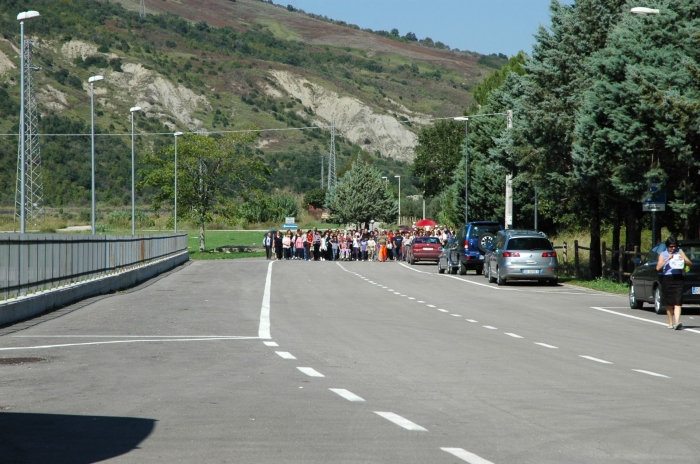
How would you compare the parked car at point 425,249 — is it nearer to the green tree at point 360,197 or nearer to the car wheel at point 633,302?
the car wheel at point 633,302

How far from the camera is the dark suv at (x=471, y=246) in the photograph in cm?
4212

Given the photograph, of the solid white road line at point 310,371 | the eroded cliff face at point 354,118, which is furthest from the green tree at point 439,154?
the solid white road line at point 310,371

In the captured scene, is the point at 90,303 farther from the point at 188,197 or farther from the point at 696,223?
the point at 188,197

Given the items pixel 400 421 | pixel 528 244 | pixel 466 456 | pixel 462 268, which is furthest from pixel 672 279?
pixel 462 268

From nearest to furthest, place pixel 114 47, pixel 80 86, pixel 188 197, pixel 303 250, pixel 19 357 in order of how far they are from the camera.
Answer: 1. pixel 19 357
2. pixel 303 250
3. pixel 188 197
4. pixel 80 86
5. pixel 114 47

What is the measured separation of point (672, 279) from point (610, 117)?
37.0 feet

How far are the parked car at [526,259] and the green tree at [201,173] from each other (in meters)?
46.8

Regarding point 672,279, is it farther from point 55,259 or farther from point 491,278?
point 491,278

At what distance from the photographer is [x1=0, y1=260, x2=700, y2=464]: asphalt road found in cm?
762

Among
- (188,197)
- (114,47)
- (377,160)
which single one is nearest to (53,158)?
(188,197)

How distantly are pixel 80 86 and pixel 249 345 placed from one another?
137931 mm

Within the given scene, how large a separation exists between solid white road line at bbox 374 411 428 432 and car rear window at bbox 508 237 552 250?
25.9 m

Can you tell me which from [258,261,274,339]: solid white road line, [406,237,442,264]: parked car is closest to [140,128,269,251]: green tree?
[406,237,442,264]: parked car

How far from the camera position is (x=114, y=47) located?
17612cm
